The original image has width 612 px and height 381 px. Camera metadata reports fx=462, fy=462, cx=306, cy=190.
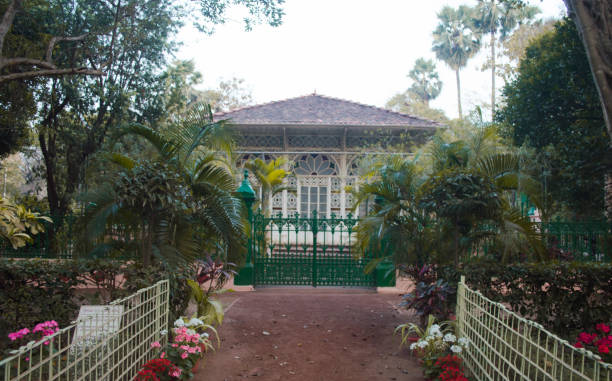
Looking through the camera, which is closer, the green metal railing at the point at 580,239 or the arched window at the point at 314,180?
the green metal railing at the point at 580,239

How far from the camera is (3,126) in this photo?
9.36 m

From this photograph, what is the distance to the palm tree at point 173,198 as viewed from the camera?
17.2ft

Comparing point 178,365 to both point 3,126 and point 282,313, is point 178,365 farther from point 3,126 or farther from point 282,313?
point 3,126

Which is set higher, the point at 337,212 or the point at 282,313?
the point at 337,212

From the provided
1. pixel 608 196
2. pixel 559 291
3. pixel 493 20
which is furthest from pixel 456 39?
pixel 559 291

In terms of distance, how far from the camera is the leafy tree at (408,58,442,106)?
129 ft

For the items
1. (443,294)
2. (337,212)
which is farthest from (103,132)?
(443,294)

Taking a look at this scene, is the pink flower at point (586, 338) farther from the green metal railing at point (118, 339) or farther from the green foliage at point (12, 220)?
the green foliage at point (12, 220)

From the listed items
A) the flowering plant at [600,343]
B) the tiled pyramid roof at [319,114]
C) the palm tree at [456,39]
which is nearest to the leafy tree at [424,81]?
the palm tree at [456,39]

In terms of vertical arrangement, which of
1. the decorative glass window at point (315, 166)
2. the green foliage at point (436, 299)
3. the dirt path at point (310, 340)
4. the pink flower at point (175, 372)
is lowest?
the dirt path at point (310, 340)

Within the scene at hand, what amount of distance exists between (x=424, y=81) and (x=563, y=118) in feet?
103

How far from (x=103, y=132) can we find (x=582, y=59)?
1090cm

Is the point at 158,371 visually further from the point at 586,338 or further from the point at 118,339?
the point at 586,338

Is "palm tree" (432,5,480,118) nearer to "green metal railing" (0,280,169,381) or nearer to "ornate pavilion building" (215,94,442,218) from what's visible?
"ornate pavilion building" (215,94,442,218)
